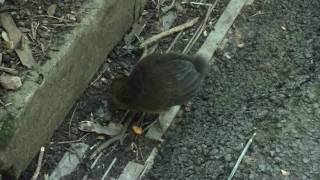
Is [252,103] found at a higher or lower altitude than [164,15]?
lower

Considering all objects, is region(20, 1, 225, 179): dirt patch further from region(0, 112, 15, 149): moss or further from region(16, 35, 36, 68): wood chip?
region(16, 35, 36, 68): wood chip

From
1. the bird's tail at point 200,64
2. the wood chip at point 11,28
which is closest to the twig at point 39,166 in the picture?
the wood chip at point 11,28

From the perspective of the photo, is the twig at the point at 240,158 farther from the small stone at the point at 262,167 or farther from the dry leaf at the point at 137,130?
the dry leaf at the point at 137,130

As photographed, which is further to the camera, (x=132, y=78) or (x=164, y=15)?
(x=164, y=15)

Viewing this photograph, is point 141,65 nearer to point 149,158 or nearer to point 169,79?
point 169,79

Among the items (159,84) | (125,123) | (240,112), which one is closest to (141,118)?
(125,123)

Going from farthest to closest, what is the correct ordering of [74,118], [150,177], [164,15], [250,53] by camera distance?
[164,15], [250,53], [74,118], [150,177]

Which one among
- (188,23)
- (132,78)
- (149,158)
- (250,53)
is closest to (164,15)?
→ (188,23)
